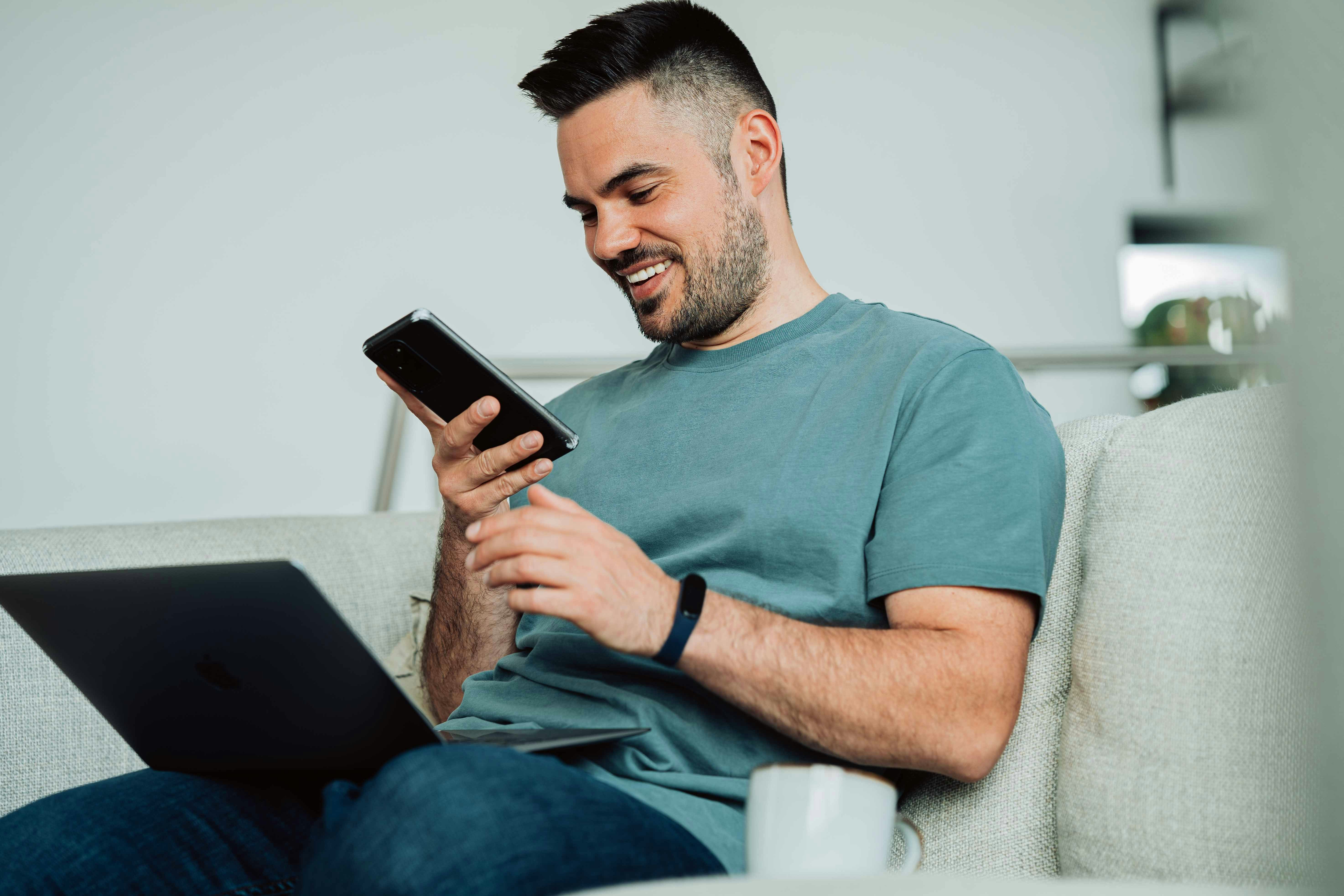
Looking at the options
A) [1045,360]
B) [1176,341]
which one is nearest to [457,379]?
[1045,360]

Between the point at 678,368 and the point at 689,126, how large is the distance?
29 cm

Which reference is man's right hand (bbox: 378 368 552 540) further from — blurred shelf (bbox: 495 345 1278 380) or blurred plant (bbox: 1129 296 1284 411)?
blurred plant (bbox: 1129 296 1284 411)

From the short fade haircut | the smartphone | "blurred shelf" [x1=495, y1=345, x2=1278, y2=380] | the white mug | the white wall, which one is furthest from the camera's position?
the white wall

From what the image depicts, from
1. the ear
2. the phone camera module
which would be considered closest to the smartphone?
the phone camera module

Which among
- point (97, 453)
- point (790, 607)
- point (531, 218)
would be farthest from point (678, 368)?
point (97, 453)

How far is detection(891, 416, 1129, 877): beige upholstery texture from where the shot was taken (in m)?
0.85

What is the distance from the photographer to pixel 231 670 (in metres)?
0.74

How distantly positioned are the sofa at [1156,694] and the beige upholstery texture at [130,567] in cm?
4

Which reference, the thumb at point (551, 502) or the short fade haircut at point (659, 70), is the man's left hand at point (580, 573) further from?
the short fade haircut at point (659, 70)

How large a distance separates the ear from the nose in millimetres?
162

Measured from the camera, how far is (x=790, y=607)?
2.91 ft

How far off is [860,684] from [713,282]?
1.86ft

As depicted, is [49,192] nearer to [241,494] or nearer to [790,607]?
[241,494]

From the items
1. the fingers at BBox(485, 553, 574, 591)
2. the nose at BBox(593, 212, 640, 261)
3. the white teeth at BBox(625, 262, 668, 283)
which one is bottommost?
the fingers at BBox(485, 553, 574, 591)
